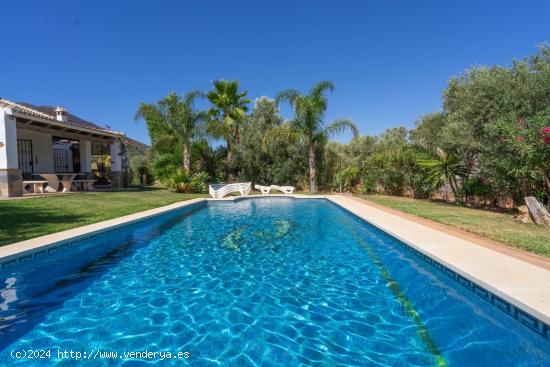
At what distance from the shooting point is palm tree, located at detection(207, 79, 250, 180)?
1980 cm

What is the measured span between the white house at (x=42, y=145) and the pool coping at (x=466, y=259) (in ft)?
26.3

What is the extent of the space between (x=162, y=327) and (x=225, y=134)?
1772 cm

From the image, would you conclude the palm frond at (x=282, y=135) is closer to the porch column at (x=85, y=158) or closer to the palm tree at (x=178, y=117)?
the palm tree at (x=178, y=117)

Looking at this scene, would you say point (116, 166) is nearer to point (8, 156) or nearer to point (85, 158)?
point (85, 158)

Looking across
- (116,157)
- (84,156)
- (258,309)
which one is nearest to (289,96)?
(116,157)

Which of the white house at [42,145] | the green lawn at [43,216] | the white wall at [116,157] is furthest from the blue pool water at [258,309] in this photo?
the white wall at [116,157]

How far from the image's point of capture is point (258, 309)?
11.5 feet

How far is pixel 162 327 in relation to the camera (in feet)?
10.0

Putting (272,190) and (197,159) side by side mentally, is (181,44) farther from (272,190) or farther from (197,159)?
(272,190)

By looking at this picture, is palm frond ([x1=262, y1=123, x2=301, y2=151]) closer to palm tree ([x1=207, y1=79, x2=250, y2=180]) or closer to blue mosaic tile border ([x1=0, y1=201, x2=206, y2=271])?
palm tree ([x1=207, y1=79, x2=250, y2=180])

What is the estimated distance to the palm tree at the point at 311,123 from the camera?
17375 mm

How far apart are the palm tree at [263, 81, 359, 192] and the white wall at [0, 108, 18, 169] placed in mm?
13282

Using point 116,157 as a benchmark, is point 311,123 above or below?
above

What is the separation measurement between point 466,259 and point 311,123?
568 inches
